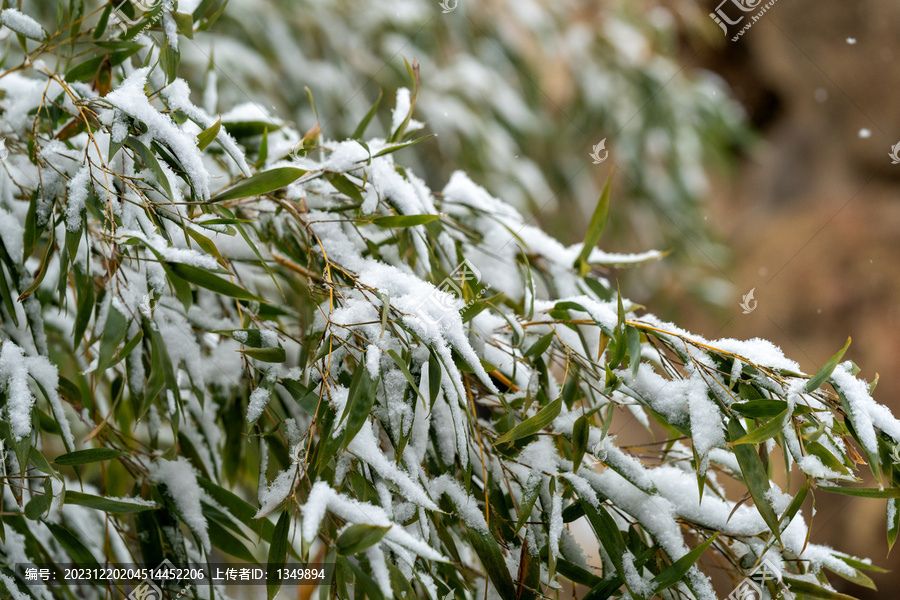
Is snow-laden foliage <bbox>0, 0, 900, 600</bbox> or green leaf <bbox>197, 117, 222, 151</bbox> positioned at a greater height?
green leaf <bbox>197, 117, 222, 151</bbox>

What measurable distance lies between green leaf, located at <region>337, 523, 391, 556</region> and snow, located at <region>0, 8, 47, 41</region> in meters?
0.56

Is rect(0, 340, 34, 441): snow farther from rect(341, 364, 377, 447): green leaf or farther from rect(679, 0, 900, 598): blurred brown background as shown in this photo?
rect(679, 0, 900, 598): blurred brown background

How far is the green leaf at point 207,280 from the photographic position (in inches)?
21.3

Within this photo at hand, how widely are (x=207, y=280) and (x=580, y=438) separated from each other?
357 millimetres

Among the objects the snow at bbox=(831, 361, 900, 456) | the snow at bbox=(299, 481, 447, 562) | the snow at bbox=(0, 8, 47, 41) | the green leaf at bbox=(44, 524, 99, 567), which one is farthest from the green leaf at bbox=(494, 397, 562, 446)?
the snow at bbox=(0, 8, 47, 41)

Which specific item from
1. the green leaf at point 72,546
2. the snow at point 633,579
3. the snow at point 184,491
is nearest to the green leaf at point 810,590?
the snow at point 633,579

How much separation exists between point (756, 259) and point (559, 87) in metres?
1.83

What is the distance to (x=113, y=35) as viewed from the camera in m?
0.69

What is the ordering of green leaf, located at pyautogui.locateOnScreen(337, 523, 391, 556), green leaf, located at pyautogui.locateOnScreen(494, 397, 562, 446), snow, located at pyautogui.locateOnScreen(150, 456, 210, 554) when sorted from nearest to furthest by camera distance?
green leaf, located at pyautogui.locateOnScreen(337, 523, 391, 556) → green leaf, located at pyautogui.locateOnScreen(494, 397, 562, 446) → snow, located at pyautogui.locateOnScreen(150, 456, 210, 554)

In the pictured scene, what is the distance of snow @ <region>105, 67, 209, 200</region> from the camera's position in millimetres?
515

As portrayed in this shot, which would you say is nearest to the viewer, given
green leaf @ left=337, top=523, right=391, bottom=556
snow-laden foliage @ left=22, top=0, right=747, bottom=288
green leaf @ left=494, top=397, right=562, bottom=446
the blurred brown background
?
green leaf @ left=337, top=523, right=391, bottom=556

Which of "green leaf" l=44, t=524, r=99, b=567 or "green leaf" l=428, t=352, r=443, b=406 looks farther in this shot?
"green leaf" l=44, t=524, r=99, b=567

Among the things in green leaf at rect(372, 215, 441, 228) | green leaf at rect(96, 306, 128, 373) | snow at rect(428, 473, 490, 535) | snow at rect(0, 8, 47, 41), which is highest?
snow at rect(0, 8, 47, 41)

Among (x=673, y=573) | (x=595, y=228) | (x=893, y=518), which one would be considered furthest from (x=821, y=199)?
(x=673, y=573)
